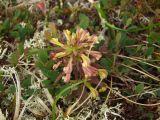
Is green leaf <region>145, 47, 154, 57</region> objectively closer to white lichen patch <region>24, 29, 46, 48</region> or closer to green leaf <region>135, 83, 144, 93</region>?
green leaf <region>135, 83, 144, 93</region>

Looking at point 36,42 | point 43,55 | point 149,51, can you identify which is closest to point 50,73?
point 43,55

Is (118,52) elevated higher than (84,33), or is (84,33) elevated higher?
(84,33)

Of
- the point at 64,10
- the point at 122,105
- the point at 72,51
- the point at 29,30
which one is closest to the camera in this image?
the point at 72,51

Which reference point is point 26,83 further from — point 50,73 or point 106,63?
point 106,63

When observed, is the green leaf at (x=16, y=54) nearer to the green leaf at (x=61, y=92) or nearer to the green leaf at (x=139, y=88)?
the green leaf at (x=61, y=92)

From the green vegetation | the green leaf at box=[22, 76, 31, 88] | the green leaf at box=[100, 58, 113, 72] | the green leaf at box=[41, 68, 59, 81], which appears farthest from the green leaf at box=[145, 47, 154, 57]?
the green leaf at box=[22, 76, 31, 88]

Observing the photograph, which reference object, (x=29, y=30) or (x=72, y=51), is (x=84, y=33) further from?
(x=29, y=30)

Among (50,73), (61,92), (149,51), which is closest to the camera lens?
(61,92)

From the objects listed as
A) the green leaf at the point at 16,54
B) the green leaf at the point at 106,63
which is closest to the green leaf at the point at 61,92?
the green leaf at the point at 106,63

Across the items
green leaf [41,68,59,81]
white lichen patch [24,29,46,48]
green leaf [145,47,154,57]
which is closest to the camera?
green leaf [41,68,59,81]

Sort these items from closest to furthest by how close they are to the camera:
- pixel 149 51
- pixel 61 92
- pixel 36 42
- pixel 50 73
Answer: pixel 61 92
pixel 50 73
pixel 149 51
pixel 36 42

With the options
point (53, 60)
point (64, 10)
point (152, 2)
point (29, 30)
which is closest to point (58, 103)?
point (53, 60)
